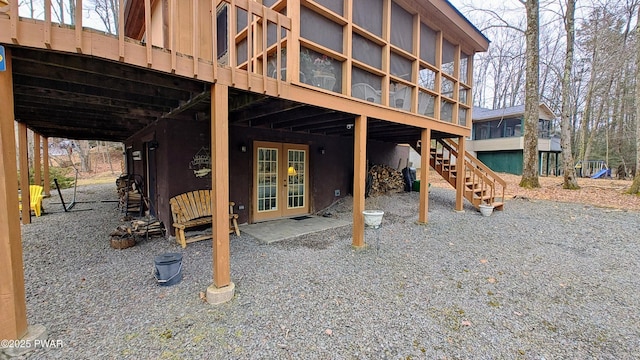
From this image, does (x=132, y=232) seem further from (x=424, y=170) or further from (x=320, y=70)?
(x=424, y=170)

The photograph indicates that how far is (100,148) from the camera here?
2259 centimetres

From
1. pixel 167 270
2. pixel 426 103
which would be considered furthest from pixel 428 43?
pixel 167 270

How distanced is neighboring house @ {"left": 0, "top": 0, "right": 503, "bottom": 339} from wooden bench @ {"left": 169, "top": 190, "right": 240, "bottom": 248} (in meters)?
0.19

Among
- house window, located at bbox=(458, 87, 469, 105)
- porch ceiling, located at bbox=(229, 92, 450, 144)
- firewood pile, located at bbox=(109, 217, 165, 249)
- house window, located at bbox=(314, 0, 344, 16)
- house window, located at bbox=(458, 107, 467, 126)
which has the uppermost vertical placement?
house window, located at bbox=(314, 0, 344, 16)

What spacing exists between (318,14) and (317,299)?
379 cm

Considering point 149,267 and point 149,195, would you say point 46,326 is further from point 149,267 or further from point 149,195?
point 149,195

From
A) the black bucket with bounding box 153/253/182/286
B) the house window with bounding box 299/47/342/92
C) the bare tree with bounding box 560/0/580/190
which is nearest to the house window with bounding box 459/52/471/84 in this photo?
the house window with bounding box 299/47/342/92

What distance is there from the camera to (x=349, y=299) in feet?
9.68

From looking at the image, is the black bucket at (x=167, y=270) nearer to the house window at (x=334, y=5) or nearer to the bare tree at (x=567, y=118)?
the house window at (x=334, y=5)

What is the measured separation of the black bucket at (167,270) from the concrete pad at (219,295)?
2.07 ft

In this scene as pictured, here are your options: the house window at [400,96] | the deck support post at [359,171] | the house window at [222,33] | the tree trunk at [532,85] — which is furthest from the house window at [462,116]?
the house window at [222,33]

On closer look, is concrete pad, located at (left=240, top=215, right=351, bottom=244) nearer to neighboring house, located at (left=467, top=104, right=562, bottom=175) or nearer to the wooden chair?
the wooden chair

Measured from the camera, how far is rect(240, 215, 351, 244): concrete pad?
203 inches

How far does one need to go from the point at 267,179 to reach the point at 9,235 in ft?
15.1
